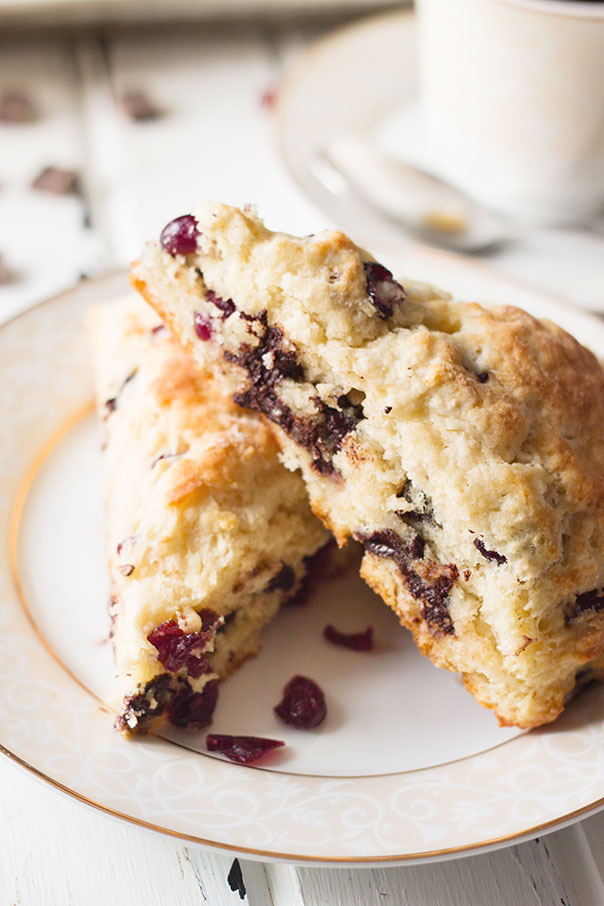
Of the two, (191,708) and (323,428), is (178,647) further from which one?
(323,428)

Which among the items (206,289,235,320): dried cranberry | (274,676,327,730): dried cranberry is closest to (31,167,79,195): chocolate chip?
(206,289,235,320): dried cranberry

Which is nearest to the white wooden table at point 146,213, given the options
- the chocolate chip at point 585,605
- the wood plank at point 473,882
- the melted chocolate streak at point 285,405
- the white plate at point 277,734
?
the wood plank at point 473,882

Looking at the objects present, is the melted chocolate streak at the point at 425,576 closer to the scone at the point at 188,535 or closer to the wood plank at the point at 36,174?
the scone at the point at 188,535

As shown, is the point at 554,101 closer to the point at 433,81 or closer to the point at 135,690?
the point at 433,81

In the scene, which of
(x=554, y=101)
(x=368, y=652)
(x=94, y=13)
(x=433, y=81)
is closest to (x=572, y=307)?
(x=554, y=101)

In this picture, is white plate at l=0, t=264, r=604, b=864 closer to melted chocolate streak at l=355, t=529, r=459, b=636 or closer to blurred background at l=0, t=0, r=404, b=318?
melted chocolate streak at l=355, t=529, r=459, b=636
